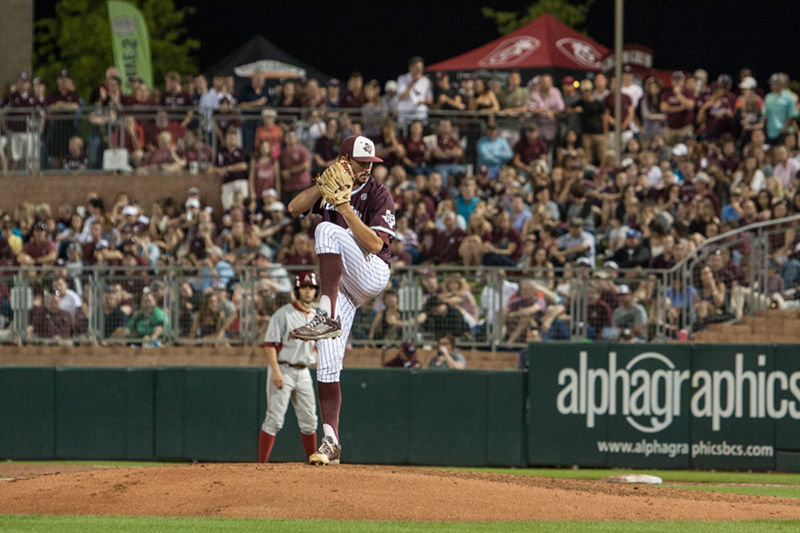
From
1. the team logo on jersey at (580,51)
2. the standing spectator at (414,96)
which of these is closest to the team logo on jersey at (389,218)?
the standing spectator at (414,96)

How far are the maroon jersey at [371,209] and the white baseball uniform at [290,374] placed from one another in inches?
167

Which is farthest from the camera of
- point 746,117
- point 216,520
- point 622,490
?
point 746,117

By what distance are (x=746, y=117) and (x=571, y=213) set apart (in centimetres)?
379

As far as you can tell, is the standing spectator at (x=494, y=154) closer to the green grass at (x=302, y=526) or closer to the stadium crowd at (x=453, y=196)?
the stadium crowd at (x=453, y=196)

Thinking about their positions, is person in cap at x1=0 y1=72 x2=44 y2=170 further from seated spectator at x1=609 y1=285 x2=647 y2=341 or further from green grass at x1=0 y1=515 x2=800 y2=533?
green grass at x1=0 y1=515 x2=800 y2=533

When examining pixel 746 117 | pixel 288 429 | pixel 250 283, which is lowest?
pixel 288 429

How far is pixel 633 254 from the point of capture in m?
17.7

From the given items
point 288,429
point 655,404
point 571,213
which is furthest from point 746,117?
point 288,429

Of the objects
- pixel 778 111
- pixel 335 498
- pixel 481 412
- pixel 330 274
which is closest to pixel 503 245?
pixel 481 412

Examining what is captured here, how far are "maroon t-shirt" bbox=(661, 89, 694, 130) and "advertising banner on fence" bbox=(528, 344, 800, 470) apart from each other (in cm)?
668

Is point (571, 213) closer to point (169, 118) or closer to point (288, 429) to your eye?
point (288, 429)

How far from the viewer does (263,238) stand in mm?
19703

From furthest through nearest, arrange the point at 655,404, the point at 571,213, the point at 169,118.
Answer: the point at 169,118 → the point at 571,213 → the point at 655,404

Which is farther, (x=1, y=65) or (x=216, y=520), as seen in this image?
(x=1, y=65)
